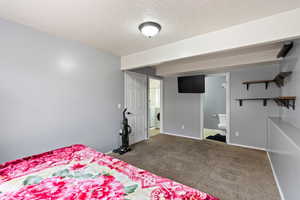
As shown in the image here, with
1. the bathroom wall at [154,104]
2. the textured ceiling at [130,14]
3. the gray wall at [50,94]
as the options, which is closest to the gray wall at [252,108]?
the textured ceiling at [130,14]

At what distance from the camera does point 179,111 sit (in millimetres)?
4824

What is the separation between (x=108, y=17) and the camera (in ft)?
5.98

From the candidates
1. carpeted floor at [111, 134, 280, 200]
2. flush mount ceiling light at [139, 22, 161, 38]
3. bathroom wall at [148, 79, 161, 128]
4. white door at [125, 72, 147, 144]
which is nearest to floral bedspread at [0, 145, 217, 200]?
carpeted floor at [111, 134, 280, 200]

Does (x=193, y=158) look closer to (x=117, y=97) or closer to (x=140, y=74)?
(x=117, y=97)

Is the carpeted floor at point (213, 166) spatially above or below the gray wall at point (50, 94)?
below

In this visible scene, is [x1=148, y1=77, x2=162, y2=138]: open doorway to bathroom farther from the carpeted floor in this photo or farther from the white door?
the carpeted floor

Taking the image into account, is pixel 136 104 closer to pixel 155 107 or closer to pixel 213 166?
pixel 155 107

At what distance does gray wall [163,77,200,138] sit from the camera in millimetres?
4480

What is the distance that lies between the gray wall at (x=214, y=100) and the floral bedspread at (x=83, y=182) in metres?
5.27

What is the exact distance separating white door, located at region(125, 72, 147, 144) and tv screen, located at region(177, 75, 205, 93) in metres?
1.29

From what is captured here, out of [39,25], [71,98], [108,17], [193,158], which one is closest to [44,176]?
[71,98]

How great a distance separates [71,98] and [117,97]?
1103 millimetres

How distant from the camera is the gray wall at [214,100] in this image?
5.60 m

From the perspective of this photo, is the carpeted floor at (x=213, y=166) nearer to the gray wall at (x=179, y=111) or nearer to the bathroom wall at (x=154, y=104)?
the gray wall at (x=179, y=111)
